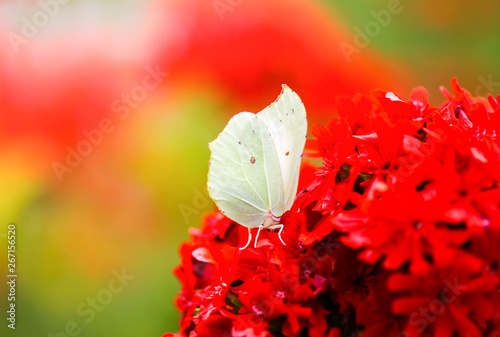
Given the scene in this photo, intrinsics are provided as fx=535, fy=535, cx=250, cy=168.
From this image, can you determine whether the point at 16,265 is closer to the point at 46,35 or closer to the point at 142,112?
the point at 142,112

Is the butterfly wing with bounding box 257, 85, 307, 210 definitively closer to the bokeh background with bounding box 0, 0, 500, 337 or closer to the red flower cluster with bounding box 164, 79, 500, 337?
the red flower cluster with bounding box 164, 79, 500, 337

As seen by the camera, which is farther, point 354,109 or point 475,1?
point 475,1

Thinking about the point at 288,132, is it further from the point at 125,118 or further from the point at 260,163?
the point at 125,118

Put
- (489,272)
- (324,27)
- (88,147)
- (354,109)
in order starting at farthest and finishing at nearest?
1. (324,27)
2. (88,147)
3. (354,109)
4. (489,272)

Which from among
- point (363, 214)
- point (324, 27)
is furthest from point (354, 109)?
point (324, 27)

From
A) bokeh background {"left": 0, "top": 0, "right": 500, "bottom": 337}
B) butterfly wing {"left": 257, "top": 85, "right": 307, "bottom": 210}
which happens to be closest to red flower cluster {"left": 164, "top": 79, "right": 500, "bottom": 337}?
butterfly wing {"left": 257, "top": 85, "right": 307, "bottom": 210}

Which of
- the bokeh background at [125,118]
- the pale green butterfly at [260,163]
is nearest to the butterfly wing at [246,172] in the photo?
the pale green butterfly at [260,163]

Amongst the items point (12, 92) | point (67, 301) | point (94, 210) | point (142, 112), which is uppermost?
point (12, 92)

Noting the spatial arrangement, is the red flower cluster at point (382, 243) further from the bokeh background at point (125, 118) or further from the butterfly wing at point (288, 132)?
the bokeh background at point (125, 118)

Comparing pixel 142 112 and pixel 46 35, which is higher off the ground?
pixel 46 35
